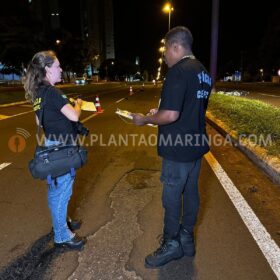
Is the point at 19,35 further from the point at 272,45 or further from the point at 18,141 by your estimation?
the point at 272,45

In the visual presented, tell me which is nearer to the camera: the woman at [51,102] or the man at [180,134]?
the man at [180,134]

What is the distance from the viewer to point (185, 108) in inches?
117

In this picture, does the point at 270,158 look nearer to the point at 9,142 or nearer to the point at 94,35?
the point at 9,142

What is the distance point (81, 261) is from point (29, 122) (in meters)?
10.2

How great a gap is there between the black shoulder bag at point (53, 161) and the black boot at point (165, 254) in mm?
1100

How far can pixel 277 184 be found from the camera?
17.7 feet

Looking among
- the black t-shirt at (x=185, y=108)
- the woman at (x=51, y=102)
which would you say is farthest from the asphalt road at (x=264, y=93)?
the woman at (x=51, y=102)

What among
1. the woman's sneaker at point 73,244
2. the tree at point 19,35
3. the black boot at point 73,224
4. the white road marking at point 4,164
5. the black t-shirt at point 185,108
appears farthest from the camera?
the tree at point 19,35

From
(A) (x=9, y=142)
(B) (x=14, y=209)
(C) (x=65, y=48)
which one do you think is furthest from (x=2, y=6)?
(C) (x=65, y=48)

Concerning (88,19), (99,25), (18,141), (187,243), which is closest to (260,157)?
(187,243)

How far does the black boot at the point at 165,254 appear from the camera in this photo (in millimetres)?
3264

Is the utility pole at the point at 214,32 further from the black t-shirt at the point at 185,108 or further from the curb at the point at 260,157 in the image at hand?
the black t-shirt at the point at 185,108

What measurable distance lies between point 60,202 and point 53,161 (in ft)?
1.62

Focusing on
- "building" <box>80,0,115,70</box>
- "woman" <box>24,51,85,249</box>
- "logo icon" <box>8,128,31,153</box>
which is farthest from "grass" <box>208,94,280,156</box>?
"building" <box>80,0,115,70</box>
